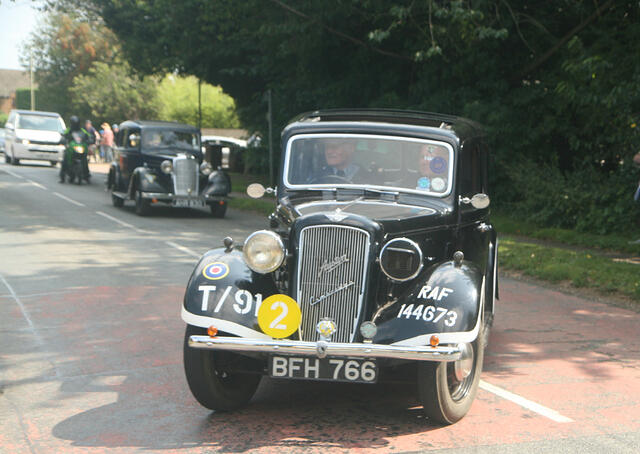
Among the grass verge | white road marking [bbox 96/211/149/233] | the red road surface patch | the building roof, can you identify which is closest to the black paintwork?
the red road surface patch

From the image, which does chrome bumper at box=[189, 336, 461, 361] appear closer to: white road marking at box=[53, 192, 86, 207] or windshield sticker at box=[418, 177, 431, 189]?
windshield sticker at box=[418, 177, 431, 189]

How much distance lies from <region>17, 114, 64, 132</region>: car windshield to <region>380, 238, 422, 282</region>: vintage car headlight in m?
31.4

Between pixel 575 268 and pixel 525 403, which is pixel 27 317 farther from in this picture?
pixel 575 268

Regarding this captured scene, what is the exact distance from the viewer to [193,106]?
2084 inches

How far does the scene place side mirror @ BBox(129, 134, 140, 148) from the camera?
18.8 metres

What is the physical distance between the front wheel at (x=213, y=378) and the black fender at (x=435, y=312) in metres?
1.01

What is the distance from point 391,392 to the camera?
5.90 meters

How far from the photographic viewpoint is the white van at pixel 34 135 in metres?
34.2

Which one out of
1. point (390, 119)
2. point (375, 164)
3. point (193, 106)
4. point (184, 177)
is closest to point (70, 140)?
point (184, 177)

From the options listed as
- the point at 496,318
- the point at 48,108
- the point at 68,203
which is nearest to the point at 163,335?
the point at 496,318

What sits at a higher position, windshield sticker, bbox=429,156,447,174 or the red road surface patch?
windshield sticker, bbox=429,156,447,174

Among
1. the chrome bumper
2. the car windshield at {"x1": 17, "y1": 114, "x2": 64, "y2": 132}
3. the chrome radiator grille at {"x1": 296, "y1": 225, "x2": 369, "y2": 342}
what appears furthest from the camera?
the car windshield at {"x1": 17, "y1": 114, "x2": 64, "y2": 132}

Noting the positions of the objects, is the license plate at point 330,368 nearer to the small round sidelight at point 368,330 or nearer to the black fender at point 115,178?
the small round sidelight at point 368,330

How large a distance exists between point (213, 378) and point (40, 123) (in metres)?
31.6
